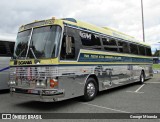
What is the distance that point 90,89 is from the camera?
30.4ft

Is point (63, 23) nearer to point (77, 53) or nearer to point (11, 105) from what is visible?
point (77, 53)

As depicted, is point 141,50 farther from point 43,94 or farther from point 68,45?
point 43,94

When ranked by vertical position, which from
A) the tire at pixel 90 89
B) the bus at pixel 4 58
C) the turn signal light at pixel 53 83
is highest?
the bus at pixel 4 58

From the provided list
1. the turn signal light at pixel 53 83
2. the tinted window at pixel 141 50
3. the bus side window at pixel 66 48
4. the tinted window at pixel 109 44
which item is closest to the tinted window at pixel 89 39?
the tinted window at pixel 109 44

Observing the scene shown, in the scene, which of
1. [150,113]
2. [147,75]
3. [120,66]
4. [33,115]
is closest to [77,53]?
[33,115]

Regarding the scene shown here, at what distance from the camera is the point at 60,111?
768cm

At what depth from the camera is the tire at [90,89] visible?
902 cm

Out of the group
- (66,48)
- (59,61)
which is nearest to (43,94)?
(59,61)

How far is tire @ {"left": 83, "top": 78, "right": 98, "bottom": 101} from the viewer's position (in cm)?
902

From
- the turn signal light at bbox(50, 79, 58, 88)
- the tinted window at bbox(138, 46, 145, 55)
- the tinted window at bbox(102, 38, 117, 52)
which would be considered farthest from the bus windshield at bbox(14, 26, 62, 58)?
the tinted window at bbox(138, 46, 145, 55)

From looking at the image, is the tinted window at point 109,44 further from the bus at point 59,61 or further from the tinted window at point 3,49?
the tinted window at point 3,49

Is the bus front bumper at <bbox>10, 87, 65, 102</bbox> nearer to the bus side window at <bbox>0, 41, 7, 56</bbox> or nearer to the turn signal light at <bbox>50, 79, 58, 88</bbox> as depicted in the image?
the turn signal light at <bbox>50, 79, 58, 88</bbox>

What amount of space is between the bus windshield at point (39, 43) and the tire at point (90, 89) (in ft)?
7.75

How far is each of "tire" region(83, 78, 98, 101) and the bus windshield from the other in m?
2.36
